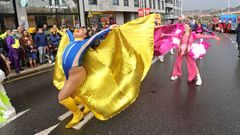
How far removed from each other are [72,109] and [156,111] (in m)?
1.67

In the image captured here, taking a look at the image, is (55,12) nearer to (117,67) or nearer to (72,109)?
(117,67)

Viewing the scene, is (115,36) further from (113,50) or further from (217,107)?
(217,107)

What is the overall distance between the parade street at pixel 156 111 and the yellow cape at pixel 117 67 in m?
0.47

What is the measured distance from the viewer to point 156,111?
17.3 feet

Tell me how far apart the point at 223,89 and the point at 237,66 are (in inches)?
145

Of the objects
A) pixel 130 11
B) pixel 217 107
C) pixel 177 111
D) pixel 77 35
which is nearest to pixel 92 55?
pixel 77 35

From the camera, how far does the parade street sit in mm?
4441

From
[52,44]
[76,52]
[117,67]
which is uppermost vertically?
[76,52]

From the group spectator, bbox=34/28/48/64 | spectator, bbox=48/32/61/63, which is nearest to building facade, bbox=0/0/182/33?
spectator, bbox=34/28/48/64

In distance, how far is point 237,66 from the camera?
32.3 ft

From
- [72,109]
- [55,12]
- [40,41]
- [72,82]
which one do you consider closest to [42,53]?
[40,41]

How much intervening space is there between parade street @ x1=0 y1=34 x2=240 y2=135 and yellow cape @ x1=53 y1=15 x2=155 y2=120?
47 centimetres

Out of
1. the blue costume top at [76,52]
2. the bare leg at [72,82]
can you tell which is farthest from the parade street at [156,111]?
the blue costume top at [76,52]

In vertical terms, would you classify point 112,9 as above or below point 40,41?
above
